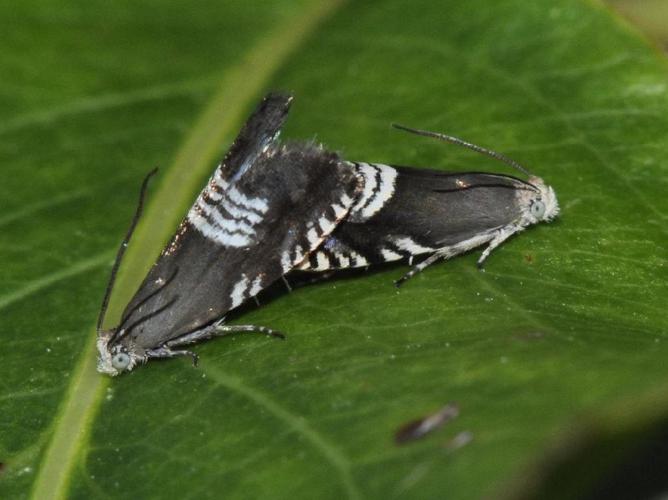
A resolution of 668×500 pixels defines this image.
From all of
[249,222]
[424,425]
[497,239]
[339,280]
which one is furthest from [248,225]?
[424,425]

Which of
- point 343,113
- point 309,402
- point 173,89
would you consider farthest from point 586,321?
point 173,89

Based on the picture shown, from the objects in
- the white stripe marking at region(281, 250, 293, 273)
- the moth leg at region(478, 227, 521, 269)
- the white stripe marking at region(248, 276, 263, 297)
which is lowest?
the moth leg at region(478, 227, 521, 269)

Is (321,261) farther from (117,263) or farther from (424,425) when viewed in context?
(424,425)

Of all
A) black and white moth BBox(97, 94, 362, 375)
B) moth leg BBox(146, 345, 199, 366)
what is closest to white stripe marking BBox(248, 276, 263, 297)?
black and white moth BBox(97, 94, 362, 375)

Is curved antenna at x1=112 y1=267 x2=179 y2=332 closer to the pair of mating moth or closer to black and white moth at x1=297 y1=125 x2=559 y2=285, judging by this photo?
the pair of mating moth

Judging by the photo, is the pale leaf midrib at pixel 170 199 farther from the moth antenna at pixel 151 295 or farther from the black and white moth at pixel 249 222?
the black and white moth at pixel 249 222

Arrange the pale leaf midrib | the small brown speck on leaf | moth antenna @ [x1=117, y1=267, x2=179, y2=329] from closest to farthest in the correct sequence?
the small brown speck on leaf → the pale leaf midrib → moth antenna @ [x1=117, y1=267, x2=179, y2=329]

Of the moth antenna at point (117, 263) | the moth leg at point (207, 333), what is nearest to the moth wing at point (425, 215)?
the moth leg at point (207, 333)
